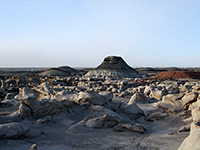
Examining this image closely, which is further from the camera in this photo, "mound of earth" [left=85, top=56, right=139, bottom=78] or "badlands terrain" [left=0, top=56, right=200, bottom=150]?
"mound of earth" [left=85, top=56, right=139, bottom=78]

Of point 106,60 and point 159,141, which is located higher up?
point 106,60

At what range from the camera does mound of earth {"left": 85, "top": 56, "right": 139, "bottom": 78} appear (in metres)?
38.4

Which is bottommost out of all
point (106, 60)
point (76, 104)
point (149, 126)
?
point (149, 126)

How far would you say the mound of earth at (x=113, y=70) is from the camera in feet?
126

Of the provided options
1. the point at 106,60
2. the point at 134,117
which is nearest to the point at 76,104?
the point at 134,117

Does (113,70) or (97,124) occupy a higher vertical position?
(113,70)

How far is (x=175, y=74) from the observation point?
134ft

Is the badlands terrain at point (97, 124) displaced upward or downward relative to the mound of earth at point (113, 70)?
downward

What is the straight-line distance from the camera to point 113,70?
3972 centimetres

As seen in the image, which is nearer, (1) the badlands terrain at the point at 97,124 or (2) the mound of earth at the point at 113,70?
(1) the badlands terrain at the point at 97,124

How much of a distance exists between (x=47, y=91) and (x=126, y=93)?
563 cm

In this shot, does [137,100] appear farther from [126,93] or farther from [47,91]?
[47,91]

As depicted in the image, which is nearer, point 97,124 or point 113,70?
point 97,124

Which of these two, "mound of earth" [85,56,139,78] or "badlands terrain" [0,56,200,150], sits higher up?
"mound of earth" [85,56,139,78]
